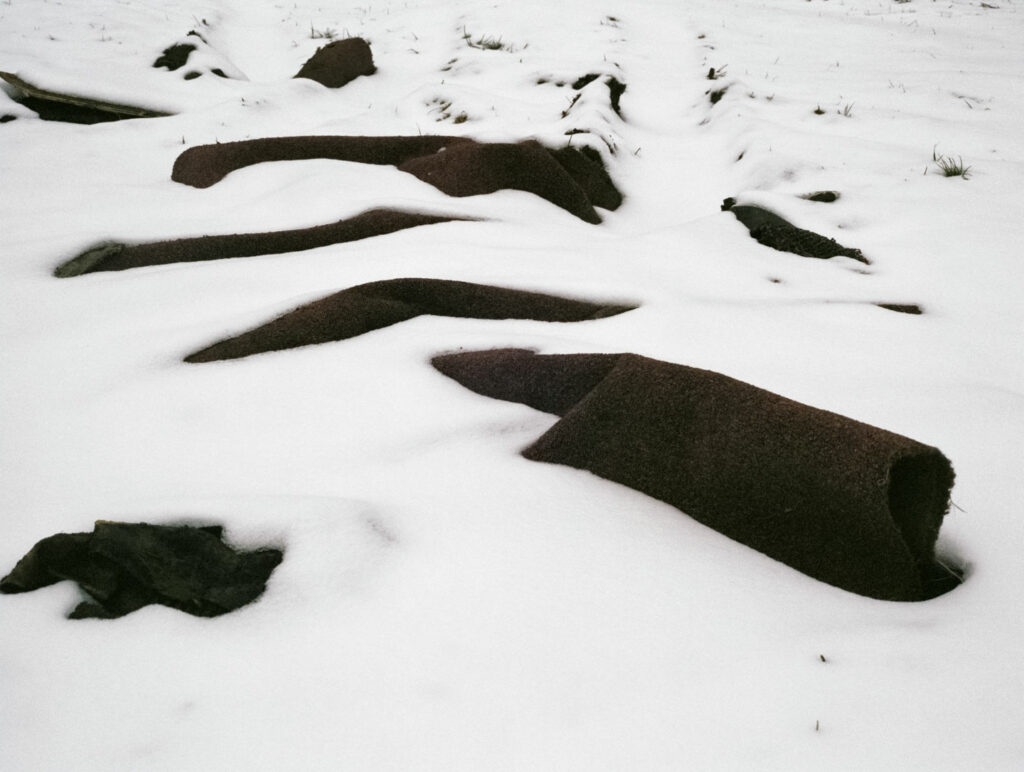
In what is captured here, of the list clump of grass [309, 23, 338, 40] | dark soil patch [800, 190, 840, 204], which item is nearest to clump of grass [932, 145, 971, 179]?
dark soil patch [800, 190, 840, 204]

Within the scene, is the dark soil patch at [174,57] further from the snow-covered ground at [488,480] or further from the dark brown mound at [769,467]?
the dark brown mound at [769,467]

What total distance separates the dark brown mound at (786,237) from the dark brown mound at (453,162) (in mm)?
812

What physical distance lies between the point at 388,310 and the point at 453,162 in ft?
5.09

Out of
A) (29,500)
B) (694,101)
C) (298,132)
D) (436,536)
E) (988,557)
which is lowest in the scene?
(29,500)

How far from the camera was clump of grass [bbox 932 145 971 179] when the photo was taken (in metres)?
3.50

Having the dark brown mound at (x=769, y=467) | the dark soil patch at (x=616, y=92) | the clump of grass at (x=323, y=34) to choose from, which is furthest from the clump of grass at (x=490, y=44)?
the dark brown mound at (x=769, y=467)

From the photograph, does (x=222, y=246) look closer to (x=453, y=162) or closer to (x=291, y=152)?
(x=291, y=152)

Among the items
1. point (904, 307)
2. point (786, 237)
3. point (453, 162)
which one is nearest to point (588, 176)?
point (453, 162)

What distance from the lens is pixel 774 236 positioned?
9.98 feet

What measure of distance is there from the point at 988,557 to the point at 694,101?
5.31m

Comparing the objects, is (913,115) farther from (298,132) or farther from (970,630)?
(970,630)

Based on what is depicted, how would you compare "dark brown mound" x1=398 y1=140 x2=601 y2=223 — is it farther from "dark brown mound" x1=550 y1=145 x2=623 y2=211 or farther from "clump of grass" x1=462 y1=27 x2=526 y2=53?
"clump of grass" x1=462 y1=27 x2=526 y2=53

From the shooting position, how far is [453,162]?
11.1 feet

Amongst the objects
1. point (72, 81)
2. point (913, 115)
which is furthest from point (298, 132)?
point (913, 115)
